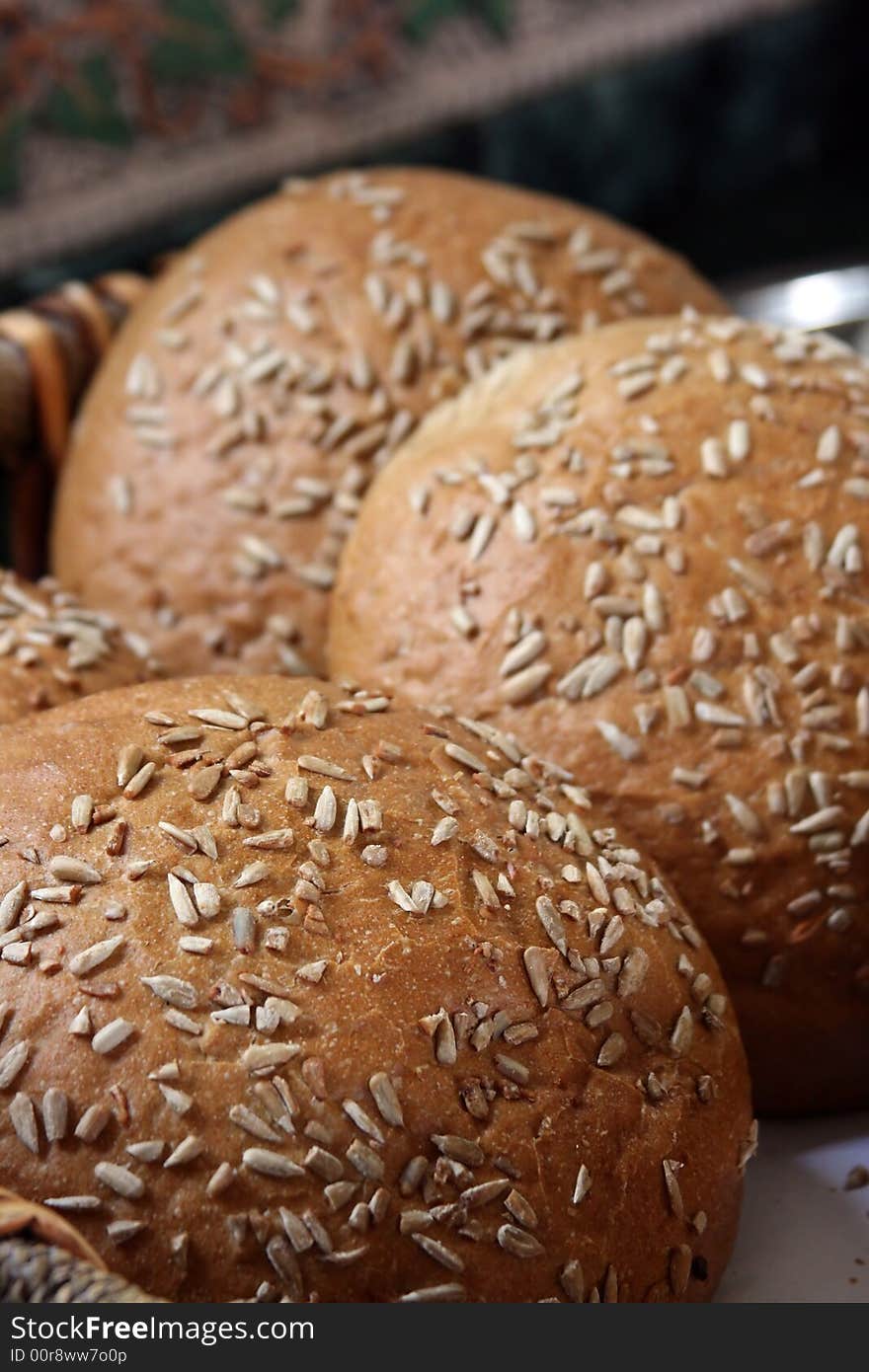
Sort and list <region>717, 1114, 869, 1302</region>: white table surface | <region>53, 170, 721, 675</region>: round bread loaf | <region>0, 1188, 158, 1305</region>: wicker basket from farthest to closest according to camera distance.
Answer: <region>53, 170, 721, 675</region>: round bread loaf → <region>717, 1114, 869, 1302</region>: white table surface → <region>0, 1188, 158, 1305</region>: wicker basket

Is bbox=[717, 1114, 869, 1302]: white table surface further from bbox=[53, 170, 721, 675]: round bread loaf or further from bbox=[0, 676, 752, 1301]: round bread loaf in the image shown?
bbox=[53, 170, 721, 675]: round bread loaf

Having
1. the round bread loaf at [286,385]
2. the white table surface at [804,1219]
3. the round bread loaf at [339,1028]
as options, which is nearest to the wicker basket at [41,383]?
the round bread loaf at [286,385]

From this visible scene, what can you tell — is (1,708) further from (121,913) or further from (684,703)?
(684,703)

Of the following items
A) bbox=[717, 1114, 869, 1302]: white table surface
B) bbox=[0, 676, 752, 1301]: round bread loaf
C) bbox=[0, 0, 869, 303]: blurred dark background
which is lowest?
bbox=[717, 1114, 869, 1302]: white table surface

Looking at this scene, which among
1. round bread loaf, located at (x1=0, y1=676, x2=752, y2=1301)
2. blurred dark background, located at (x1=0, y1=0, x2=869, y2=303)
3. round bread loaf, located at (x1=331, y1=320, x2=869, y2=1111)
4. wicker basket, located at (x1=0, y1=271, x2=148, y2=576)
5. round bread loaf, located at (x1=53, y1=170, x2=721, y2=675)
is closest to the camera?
round bread loaf, located at (x1=0, y1=676, x2=752, y2=1301)

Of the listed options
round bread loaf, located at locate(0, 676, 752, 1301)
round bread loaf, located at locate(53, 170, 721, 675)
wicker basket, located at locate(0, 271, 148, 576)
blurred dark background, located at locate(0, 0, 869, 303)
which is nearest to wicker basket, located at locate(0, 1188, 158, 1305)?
round bread loaf, located at locate(0, 676, 752, 1301)

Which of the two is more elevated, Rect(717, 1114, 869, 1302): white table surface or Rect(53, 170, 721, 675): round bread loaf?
Rect(53, 170, 721, 675): round bread loaf

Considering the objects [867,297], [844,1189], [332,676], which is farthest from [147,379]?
[867,297]
